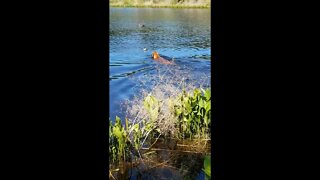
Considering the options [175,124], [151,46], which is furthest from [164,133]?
[151,46]

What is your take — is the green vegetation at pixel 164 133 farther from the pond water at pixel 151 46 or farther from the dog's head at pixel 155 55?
the dog's head at pixel 155 55

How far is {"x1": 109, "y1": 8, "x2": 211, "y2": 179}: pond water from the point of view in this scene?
11.0ft

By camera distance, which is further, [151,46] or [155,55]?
[151,46]

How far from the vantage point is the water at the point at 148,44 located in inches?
137

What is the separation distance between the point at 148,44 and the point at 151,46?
0.04 metres

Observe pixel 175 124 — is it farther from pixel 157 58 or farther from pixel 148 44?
pixel 148 44

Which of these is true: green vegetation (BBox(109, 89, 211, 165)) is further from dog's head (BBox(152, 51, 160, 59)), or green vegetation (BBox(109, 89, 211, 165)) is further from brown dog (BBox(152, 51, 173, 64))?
dog's head (BBox(152, 51, 160, 59))

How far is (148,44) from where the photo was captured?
14.0 ft

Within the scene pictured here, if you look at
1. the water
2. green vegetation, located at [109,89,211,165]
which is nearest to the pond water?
the water

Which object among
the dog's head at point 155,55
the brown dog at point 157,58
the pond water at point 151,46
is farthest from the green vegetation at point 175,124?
the dog's head at point 155,55

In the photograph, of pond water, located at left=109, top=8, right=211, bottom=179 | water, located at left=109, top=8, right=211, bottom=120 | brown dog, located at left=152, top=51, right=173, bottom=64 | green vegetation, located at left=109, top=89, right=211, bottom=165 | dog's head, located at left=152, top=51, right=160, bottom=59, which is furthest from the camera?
dog's head, located at left=152, top=51, right=160, bottom=59
